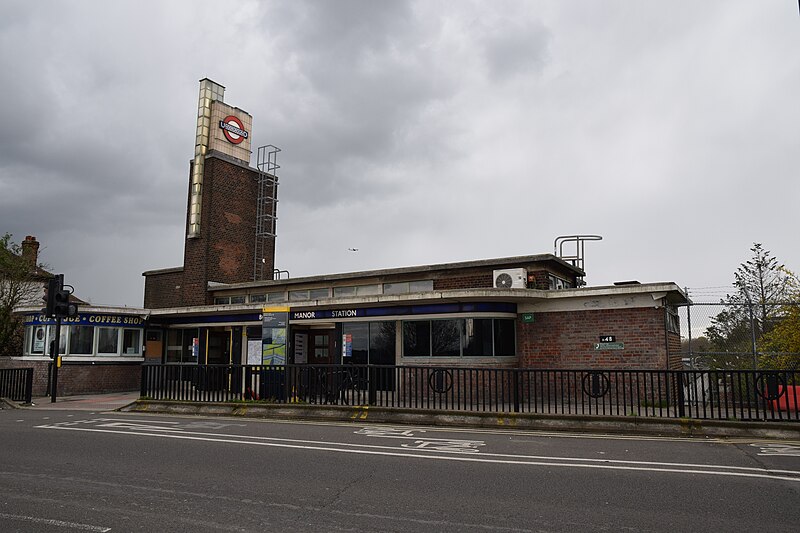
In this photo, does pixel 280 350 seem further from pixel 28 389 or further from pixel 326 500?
pixel 326 500

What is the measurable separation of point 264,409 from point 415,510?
948 centimetres

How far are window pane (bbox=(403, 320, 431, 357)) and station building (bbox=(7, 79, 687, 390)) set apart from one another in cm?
3

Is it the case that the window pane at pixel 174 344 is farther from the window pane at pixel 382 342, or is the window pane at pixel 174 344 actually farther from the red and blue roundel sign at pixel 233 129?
the window pane at pixel 382 342

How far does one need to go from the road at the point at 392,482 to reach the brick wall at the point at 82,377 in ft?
36.7

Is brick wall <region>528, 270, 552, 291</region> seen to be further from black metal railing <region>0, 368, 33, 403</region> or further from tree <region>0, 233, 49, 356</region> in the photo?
tree <region>0, 233, 49, 356</region>

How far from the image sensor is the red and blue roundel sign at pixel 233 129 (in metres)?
28.5

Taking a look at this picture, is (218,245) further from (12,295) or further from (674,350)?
(674,350)

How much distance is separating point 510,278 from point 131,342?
15.4 m

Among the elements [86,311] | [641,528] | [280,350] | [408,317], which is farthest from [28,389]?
[641,528]

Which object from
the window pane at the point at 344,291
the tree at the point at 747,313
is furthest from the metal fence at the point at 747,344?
the window pane at the point at 344,291

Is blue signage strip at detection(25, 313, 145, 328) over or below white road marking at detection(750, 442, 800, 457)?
over

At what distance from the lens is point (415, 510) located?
5875 millimetres

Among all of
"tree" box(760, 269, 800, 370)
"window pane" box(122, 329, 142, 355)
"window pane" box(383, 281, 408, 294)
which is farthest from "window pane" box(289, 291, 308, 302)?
"tree" box(760, 269, 800, 370)

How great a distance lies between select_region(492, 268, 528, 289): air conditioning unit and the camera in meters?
18.4
